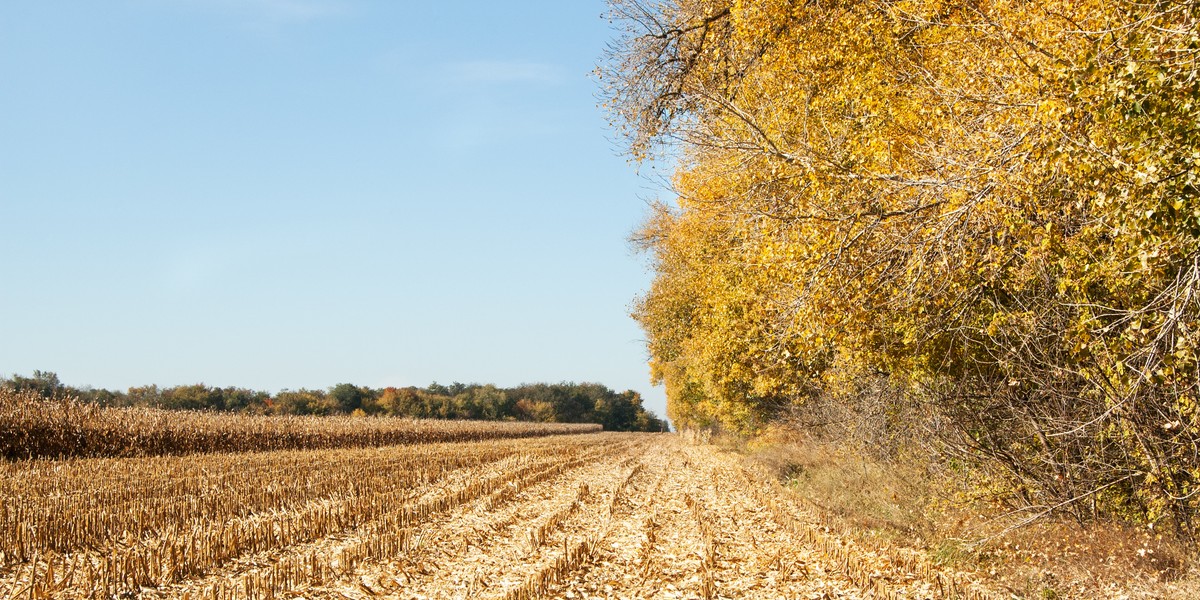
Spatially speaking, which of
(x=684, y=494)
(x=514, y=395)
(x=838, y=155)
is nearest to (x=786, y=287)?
(x=838, y=155)

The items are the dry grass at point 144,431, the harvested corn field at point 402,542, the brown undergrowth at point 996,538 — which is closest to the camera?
the harvested corn field at point 402,542

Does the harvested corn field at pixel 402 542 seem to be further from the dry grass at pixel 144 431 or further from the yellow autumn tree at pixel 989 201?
the dry grass at pixel 144 431

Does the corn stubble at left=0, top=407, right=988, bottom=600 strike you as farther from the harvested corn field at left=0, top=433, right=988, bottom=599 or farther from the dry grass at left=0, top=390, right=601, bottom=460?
the dry grass at left=0, top=390, right=601, bottom=460

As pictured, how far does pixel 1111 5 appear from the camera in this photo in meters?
6.79

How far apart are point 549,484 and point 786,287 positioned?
10440 mm

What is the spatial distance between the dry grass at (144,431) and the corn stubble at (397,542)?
438 cm

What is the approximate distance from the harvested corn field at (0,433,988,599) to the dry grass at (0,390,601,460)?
452 cm

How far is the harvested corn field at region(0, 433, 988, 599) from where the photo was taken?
26.8 ft


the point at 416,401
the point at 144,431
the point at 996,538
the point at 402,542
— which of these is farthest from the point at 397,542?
the point at 416,401

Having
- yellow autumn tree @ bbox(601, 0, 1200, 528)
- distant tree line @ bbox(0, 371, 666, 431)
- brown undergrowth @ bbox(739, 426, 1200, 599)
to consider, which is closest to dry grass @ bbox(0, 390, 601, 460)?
distant tree line @ bbox(0, 371, 666, 431)

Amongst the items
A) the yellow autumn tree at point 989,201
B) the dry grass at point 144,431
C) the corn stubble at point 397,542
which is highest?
the yellow autumn tree at point 989,201

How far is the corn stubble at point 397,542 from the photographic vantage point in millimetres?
8164

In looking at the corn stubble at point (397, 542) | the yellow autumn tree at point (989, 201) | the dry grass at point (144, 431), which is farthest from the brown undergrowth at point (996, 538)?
the dry grass at point (144, 431)

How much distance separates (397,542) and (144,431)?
18.7 metres
